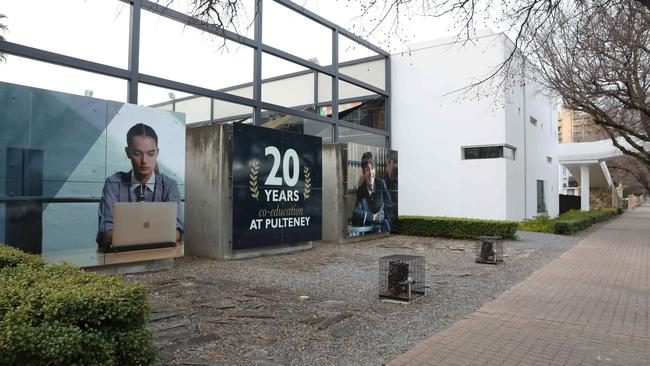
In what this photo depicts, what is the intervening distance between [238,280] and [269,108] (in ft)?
25.3

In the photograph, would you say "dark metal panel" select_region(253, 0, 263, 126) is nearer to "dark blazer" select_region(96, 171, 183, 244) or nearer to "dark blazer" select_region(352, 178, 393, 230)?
"dark blazer" select_region(352, 178, 393, 230)

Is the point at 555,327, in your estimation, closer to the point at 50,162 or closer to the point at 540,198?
the point at 50,162

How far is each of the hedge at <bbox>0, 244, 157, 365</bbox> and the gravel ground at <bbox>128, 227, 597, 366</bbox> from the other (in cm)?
117

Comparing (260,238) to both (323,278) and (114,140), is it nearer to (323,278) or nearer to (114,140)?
(323,278)

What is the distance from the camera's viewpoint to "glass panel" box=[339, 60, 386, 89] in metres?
20.1

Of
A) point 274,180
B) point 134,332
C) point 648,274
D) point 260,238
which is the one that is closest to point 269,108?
point 274,180

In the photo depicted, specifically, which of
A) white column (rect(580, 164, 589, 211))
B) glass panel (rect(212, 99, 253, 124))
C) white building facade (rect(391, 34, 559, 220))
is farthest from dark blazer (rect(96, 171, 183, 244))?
white column (rect(580, 164, 589, 211))

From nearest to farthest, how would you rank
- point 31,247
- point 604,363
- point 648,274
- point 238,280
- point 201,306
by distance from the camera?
point 604,363 < point 201,306 < point 31,247 < point 238,280 < point 648,274

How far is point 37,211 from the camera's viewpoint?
23.6 feet

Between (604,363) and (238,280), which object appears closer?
(604,363)

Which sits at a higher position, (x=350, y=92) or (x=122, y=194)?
(x=350, y=92)

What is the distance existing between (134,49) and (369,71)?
12.7 meters

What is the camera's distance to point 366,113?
822 inches

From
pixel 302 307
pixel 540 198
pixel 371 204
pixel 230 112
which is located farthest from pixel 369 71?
pixel 302 307
